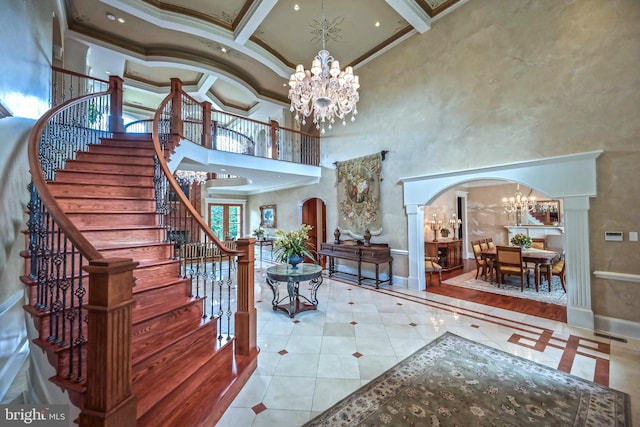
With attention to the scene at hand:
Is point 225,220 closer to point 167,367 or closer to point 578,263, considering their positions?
point 167,367

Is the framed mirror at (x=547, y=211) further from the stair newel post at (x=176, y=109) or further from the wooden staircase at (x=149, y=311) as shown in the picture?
the stair newel post at (x=176, y=109)

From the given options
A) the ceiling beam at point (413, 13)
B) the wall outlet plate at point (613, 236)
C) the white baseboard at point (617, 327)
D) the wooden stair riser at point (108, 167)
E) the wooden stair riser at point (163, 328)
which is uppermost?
the ceiling beam at point (413, 13)

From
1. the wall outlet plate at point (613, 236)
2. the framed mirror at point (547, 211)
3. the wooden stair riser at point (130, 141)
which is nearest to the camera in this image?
the wall outlet plate at point (613, 236)

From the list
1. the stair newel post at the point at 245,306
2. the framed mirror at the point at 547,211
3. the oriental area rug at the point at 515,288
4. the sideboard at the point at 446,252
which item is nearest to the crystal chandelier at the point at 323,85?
the stair newel post at the point at 245,306

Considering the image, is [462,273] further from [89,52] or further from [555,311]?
[89,52]

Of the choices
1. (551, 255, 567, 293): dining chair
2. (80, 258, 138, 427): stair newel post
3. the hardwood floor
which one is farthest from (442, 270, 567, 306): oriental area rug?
(80, 258, 138, 427): stair newel post

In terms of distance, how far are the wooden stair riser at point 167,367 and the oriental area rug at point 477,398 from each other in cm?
107

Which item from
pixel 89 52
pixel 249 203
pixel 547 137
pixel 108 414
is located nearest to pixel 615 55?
pixel 547 137

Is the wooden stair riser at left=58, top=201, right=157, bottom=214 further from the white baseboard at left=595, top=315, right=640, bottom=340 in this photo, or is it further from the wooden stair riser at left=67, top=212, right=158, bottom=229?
the white baseboard at left=595, top=315, right=640, bottom=340

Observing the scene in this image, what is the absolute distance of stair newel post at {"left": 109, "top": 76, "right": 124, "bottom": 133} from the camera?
15.1ft

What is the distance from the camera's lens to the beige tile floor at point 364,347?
2.08 m

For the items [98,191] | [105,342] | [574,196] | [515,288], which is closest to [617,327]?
[574,196]

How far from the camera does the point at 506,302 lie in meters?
4.38

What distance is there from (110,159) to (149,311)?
9.41 ft
